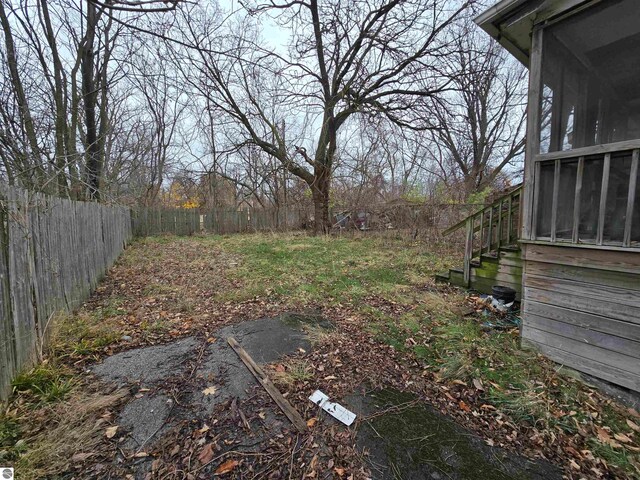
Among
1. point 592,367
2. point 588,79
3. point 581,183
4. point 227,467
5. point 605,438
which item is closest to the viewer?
point 227,467

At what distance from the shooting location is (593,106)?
2.92 metres

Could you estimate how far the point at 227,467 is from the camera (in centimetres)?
160

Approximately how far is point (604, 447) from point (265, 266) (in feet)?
18.4

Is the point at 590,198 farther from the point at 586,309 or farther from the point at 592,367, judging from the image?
the point at 592,367

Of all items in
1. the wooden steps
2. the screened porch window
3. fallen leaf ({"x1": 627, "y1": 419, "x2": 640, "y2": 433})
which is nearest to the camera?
fallen leaf ({"x1": 627, "y1": 419, "x2": 640, "y2": 433})

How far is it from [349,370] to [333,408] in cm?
52

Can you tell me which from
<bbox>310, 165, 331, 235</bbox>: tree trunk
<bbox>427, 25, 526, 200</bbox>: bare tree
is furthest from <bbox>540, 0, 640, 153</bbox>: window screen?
<bbox>310, 165, 331, 235</bbox>: tree trunk

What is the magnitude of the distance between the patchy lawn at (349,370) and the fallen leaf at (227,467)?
1.06 ft

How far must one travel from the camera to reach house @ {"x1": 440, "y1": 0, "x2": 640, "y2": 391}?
227 centimetres

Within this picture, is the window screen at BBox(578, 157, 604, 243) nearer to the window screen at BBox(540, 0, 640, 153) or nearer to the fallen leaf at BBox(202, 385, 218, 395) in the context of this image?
the window screen at BBox(540, 0, 640, 153)

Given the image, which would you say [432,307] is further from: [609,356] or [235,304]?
[235,304]

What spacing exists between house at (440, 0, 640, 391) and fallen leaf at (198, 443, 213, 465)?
308cm

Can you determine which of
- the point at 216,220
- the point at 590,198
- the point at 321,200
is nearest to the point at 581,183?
the point at 590,198

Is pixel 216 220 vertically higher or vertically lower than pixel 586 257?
higher
